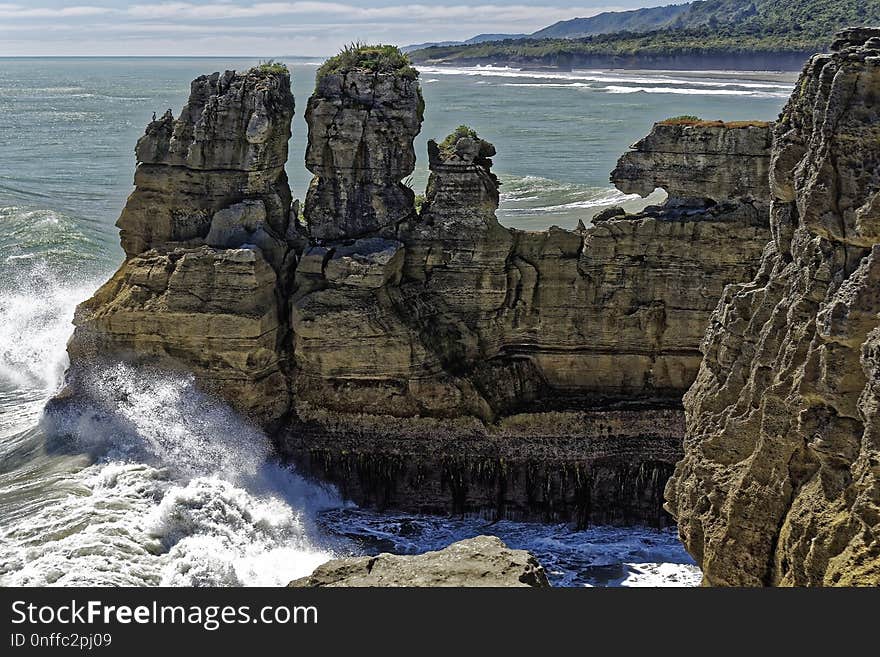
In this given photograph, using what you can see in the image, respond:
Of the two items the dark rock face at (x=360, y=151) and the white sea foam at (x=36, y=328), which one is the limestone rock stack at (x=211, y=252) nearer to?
the dark rock face at (x=360, y=151)

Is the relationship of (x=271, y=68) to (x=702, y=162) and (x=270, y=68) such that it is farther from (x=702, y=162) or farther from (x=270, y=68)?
(x=702, y=162)

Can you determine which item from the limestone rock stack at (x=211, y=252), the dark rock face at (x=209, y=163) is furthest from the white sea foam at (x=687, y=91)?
the limestone rock stack at (x=211, y=252)

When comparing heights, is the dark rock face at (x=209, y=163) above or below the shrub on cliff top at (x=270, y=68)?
below

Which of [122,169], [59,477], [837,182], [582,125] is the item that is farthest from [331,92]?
[582,125]

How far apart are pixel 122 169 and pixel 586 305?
4227 cm

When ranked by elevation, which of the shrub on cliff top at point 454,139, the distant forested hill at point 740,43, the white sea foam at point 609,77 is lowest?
the shrub on cliff top at point 454,139

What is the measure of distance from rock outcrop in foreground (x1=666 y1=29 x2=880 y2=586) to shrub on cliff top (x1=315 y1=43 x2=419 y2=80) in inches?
441

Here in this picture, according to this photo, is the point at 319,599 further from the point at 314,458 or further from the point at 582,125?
the point at 582,125

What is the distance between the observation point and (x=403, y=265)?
23734 mm

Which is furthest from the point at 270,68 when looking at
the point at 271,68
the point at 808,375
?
the point at 808,375

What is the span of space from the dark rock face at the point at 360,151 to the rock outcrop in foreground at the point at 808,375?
10808mm

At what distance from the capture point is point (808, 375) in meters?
11.5

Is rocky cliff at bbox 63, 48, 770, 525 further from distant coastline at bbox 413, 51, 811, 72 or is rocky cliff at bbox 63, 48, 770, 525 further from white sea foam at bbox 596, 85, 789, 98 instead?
distant coastline at bbox 413, 51, 811, 72

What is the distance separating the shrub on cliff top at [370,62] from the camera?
76.8 ft
